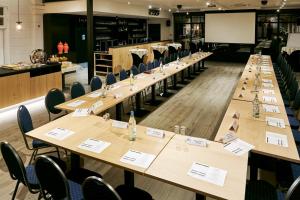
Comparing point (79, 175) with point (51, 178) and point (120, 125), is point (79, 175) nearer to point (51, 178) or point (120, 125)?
point (51, 178)

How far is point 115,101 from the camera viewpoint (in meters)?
4.51

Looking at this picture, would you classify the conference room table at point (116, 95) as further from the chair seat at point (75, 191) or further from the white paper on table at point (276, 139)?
the white paper on table at point (276, 139)

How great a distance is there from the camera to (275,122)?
3564mm

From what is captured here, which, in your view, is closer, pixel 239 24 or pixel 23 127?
pixel 23 127

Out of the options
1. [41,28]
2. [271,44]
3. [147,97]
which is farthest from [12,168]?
[271,44]

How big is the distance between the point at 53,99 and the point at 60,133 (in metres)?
1.75

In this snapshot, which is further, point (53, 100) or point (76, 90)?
point (76, 90)

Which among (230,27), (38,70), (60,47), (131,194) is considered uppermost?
(230,27)

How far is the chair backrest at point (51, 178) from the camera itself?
7.30 ft

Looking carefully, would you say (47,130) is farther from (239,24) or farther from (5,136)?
(239,24)

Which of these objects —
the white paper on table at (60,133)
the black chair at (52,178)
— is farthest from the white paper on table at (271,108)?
the black chair at (52,178)

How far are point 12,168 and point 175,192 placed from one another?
1872 millimetres

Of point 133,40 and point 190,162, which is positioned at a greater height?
point 133,40

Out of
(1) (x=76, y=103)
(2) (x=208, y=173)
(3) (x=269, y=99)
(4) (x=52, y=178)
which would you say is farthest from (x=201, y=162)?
(3) (x=269, y=99)
